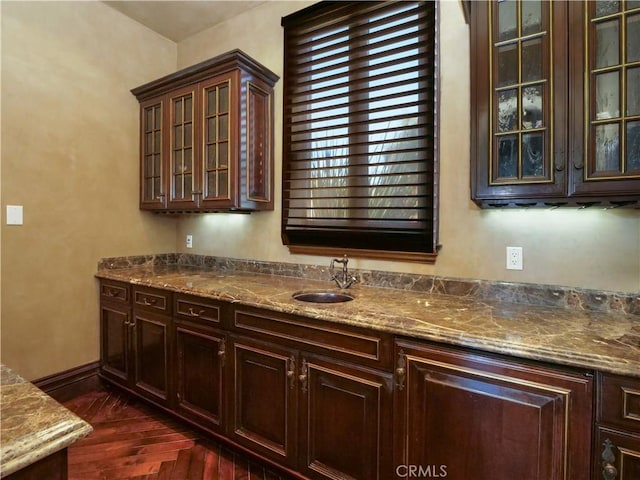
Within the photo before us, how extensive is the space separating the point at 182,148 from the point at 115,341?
5.18 feet

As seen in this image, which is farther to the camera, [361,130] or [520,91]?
[361,130]

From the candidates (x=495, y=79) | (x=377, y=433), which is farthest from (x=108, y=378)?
(x=495, y=79)

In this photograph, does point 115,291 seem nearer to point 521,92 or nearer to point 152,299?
point 152,299

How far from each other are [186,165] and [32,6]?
1.42m

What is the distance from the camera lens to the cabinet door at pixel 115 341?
2518mm

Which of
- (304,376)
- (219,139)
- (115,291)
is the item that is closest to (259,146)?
(219,139)

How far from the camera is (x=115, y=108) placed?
287 centimetres

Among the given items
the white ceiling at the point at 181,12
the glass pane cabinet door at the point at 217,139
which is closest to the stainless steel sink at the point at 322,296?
the glass pane cabinet door at the point at 217,139

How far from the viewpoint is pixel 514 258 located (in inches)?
70.6

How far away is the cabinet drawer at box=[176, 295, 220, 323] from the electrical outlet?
1605 mm

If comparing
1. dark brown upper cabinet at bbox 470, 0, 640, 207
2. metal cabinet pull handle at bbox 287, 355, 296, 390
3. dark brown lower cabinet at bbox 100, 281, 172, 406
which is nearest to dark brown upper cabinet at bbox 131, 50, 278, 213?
dark brown lower cabinet at bbox 100, 281, 172, 406

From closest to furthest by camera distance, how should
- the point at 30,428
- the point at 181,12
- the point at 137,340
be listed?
the point at 30,428
the point at 137,340
the point at 181,12

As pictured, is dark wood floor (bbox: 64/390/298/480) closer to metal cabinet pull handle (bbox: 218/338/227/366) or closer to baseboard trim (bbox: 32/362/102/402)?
baseboard trim (bbox: 32/362/102/402)

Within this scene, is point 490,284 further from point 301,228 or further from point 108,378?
point 108,378
